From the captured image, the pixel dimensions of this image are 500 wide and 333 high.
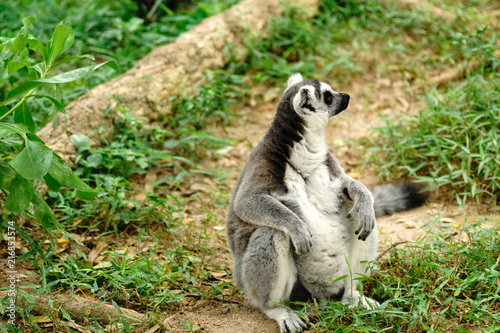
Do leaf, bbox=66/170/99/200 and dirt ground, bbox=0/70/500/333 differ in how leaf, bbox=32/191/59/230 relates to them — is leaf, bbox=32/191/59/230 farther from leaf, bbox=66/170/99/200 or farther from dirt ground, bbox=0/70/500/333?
dirt ground, bbox=0/70/500/333

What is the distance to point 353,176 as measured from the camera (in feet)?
17.6

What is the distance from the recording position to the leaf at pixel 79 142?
4.79 metres

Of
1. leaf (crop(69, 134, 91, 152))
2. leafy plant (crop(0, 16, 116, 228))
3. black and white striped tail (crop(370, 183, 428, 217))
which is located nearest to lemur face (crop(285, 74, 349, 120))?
black and white striped tail (crop(370, 183, 428, 217))

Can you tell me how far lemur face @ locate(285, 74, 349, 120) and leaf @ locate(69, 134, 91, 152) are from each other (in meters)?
2.39

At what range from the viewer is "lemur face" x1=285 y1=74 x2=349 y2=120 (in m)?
3.48

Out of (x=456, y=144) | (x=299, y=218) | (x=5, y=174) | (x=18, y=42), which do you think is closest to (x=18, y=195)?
(x=5, y=174)

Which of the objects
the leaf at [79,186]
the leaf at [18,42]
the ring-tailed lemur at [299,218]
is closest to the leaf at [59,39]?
the leaf at [18,42]

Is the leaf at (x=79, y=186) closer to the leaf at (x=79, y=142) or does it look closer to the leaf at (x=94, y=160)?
the leaf at (x=94, y=160)

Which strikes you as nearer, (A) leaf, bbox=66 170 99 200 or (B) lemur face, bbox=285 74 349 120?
(A) leaf, bbox=66 170 99 200

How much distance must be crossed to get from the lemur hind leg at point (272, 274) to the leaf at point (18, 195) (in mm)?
1487

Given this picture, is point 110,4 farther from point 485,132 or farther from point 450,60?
point 485,132

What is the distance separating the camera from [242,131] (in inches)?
248

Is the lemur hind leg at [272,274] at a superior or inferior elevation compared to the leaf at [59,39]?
inferior

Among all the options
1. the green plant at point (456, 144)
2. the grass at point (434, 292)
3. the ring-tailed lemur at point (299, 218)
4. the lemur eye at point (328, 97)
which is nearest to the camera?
the grass at point (434, 292)
